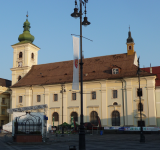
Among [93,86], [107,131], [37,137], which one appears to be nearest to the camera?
[37,137]

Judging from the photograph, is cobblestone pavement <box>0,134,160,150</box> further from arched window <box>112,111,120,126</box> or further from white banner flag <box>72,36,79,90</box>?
arched window <box>112,111,120,126</box>

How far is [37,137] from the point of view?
78.0 feet

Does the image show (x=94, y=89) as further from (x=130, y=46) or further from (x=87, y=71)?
(x=130, y=46)

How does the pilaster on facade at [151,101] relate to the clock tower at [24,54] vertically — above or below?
below

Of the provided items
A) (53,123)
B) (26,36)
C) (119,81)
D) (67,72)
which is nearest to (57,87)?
(67,72)

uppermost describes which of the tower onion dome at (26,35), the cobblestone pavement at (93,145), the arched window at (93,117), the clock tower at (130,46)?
the tower onion dome at (26,35)

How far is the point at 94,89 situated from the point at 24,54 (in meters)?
22.4

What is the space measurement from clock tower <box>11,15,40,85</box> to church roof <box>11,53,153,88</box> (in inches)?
83.1

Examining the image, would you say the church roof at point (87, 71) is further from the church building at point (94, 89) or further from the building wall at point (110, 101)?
the building wall at point (110, 101)

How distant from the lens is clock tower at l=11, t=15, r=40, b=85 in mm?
59938

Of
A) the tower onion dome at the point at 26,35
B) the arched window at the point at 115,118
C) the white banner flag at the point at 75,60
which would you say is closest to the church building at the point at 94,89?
the arched window at the point at 115,118

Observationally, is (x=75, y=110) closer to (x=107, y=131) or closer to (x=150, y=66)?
(x=107, y=131)

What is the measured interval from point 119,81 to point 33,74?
2195 centimetres

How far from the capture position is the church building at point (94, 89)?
1764 inches
